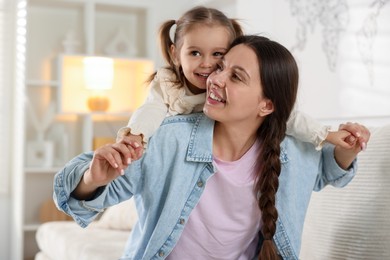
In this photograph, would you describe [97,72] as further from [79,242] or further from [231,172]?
[231,172]

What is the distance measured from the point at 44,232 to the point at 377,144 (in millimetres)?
2176

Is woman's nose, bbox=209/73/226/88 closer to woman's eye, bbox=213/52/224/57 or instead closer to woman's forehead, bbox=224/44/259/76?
woman's forehead, bbox=224/44/259/76

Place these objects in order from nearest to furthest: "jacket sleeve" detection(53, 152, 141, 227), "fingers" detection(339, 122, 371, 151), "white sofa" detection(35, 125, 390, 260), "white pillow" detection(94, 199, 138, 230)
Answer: "jacket sleeve" detection(53, 152, 141, 227), "fingers" detection(339, 122, 371, 151), "white sofa" detection(35, 125, 390, 260), "white pillow" detection(94, 199, 138, 230)

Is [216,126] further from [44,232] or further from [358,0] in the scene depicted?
[44,232]

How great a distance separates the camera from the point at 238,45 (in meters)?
1.74

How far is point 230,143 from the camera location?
69.7 inches

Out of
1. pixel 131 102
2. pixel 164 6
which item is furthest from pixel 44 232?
pixel 164 6

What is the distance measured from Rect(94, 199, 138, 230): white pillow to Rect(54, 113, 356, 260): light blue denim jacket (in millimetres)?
1584

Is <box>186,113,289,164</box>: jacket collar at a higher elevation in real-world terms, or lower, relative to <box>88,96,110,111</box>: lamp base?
higher

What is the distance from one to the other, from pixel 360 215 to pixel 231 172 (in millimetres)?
496

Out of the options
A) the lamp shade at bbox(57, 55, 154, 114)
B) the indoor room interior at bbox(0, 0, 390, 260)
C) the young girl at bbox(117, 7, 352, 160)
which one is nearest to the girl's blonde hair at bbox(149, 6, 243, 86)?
the young girl at bbox(117, 7, 352, 160)

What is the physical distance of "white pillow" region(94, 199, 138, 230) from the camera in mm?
3393

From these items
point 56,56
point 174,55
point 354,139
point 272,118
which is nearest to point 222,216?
point 272,118

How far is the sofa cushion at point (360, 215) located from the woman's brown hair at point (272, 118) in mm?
347
